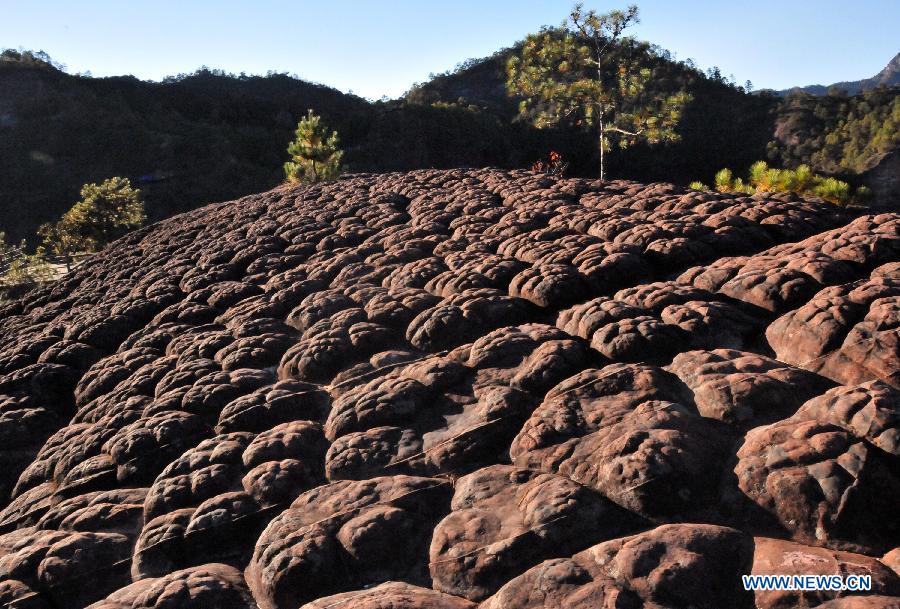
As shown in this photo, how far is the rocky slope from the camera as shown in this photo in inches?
88.0

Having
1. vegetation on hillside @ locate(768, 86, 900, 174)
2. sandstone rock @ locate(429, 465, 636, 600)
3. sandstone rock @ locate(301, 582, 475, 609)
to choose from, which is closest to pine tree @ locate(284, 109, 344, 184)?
sandstone rock @ locate(429, 465, 636, 600)

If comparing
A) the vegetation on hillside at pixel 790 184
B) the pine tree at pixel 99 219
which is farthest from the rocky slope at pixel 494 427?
the pine tree at pixel 99 219

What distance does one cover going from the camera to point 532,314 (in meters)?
4.13

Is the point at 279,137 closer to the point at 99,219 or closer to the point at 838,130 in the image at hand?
the point at 99,219

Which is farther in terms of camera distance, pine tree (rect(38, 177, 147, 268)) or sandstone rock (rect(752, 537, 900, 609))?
pine tree (rect(38, 177, 147, 268))

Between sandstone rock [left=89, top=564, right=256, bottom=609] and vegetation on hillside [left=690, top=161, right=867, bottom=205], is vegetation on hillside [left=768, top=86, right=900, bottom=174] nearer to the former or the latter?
vegetation on hillside [left=690, top=161, right=867, bottom=205]

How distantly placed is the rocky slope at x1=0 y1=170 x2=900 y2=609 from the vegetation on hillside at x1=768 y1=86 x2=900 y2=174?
40.4 m

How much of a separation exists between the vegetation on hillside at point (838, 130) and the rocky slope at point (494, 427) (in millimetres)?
40448

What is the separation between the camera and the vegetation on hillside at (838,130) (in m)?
39.9

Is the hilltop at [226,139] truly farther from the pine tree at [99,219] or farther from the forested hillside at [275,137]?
the pine tree at [99,219]

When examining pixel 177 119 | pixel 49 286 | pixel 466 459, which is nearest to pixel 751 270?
pixel 466 459

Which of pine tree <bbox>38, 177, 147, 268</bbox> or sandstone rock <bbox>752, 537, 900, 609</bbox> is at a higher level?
pine tree <bbox>38, 177, 147, 268</bbox>

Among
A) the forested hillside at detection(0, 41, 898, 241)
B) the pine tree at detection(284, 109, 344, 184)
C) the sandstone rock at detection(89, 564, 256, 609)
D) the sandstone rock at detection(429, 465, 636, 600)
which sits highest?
the forested hillside at detection(0, 41, 898, 241)

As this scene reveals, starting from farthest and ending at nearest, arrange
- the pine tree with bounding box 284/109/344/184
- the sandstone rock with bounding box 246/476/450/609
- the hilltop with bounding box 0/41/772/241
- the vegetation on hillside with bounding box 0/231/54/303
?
the hilltop with bounding box 0/41/772/241 → the vegetation on hillside with bounding box 0/231/54/303 → the pine tree with bounding box 284/109/344/184 → the sandstone rock with bounding box 246/476/450/609
